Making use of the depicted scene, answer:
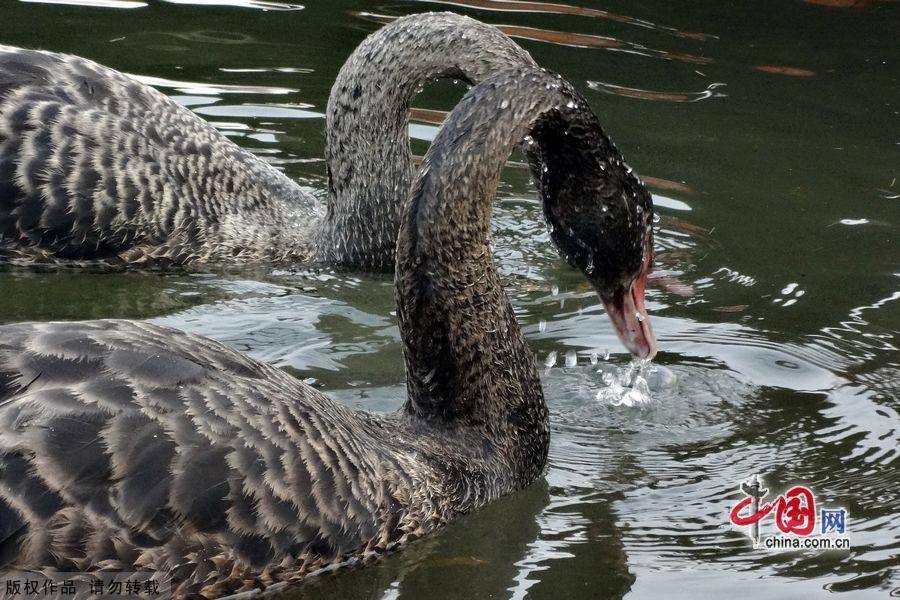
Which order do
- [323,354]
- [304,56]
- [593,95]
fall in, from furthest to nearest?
[304,56]
[593,95]
[323,354]

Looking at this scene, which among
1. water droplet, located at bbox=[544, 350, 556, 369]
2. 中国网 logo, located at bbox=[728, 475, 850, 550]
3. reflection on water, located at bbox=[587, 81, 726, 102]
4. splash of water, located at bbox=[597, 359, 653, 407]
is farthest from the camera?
reflection on water, located at bbox=[587, 81, 726, 102]

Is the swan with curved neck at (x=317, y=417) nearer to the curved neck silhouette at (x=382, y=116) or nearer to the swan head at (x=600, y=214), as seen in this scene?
the swan head at (x=600, y=214)

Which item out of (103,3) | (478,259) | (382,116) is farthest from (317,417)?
(103,3)

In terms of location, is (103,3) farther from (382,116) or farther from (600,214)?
(600,214)

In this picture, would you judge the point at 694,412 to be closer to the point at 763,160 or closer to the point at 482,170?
the point at 482,170

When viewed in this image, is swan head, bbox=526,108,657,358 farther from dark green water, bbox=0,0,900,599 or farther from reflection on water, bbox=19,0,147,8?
reflection on water, bbox=19,0,147,8

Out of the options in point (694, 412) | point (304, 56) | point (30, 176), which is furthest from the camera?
point (304, 56)

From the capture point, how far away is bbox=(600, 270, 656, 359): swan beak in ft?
17.6

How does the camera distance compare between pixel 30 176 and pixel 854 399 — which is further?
pixel 30 176

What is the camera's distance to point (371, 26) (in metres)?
10.6

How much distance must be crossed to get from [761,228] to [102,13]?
5466 mm

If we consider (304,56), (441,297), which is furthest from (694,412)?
(304,56)

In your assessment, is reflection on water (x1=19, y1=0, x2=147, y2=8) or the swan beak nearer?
the swan beak

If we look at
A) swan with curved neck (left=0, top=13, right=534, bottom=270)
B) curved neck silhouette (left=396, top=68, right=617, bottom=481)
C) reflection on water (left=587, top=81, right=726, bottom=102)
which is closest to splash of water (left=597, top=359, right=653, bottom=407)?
curved neck silhouette (left=396, top=68, right=617, bottom=481)
